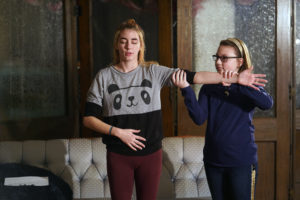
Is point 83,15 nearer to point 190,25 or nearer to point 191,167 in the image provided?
point 190,25

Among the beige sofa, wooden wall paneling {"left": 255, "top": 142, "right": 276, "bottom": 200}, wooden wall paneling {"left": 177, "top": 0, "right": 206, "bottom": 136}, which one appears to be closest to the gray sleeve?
the beige sofa

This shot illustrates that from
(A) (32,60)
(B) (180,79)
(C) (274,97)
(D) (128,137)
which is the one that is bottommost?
(D) (128,137)

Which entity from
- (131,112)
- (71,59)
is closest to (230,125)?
(131,112)

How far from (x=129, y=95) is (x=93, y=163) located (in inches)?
29.0

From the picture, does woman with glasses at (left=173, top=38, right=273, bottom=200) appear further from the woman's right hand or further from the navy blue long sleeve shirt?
the woman's right hand

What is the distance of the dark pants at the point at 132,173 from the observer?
1.34 metres

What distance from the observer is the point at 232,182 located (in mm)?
1341

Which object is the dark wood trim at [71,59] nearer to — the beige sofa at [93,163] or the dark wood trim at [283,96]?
the beige sofa at [93,163]

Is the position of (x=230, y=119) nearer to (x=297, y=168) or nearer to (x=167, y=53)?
(x=167, y=53)

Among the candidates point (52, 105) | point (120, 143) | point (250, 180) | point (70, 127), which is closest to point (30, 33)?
point (52, 105)

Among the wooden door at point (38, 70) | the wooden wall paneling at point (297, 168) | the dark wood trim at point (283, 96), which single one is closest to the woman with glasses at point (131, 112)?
the wooden door at point (38, 70)

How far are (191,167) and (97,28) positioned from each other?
5.12ft

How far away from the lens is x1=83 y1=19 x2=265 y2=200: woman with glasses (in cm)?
132

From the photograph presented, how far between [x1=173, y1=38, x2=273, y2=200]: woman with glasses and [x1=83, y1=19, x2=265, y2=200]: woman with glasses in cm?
9
